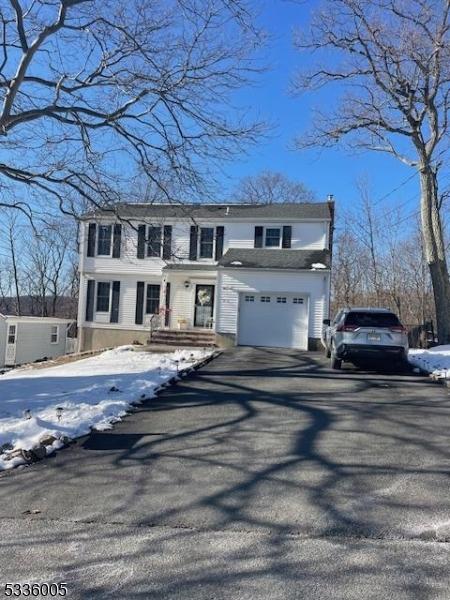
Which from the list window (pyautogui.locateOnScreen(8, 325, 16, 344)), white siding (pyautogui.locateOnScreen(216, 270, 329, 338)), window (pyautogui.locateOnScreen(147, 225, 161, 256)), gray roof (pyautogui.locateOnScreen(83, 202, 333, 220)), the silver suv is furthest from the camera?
window (pyautogui.locateOnScreen(8, 325, 16, 344))

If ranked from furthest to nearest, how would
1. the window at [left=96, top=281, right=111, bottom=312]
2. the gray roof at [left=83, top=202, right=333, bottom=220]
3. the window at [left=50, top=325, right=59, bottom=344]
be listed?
the window at [left=50, top=325, right=59, bottom=344] < the window at [left=96, top=281, right=111, bottom=312] < the gray roof at [left=83, top=202, right=333, bottom=220]

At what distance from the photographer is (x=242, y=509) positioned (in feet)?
15.2

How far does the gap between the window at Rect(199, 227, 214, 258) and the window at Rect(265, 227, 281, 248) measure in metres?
2.67

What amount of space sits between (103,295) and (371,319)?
16.6 meters

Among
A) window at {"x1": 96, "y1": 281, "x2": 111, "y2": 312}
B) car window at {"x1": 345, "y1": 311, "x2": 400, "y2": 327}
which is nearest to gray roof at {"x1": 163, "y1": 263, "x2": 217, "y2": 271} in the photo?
window at {"x1": 96, "y1": 281, "x2": 111, "y2": 312}

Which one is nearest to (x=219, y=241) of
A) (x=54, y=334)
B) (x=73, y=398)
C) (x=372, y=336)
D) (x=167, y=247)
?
(x=167, y=247)

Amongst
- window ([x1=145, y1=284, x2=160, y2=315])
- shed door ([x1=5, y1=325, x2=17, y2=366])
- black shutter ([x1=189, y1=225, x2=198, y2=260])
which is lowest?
shed door ([x1=5, y1=325, x2=17, y2=366])

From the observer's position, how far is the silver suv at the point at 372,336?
531 inches

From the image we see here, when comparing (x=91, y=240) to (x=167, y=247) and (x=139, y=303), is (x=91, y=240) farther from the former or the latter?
(x=167, y=247)

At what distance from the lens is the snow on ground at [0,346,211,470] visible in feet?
23.9

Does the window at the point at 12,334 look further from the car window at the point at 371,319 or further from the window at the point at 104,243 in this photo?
the car window at the point at 371,319

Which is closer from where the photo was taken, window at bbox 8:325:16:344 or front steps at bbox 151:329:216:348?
front steps at bbox 151:329:216:348

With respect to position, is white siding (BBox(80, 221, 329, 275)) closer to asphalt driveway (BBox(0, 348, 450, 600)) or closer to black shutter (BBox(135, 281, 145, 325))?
black shutter (BBox(135, 281, 145, 325))

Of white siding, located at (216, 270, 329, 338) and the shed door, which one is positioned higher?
white siding, located at (216, 270, 329, 338)
